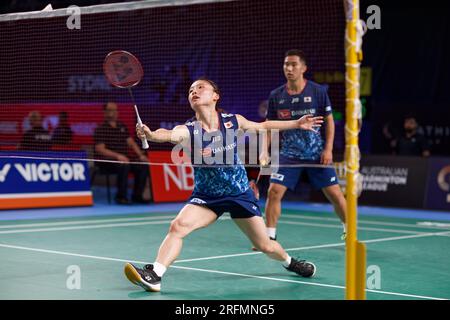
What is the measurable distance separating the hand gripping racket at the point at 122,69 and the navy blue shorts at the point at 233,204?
1.27 m

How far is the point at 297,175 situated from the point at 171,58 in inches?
432

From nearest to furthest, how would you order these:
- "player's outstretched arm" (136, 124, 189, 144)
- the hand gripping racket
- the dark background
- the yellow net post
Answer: the yellow net post, "player's outstretched arm" (136, 124, 189, 144), the hand gripping racket, the dark background

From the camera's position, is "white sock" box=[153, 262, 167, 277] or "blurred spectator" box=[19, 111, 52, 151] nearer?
"white sock" box=[153, 262, 167, 277]

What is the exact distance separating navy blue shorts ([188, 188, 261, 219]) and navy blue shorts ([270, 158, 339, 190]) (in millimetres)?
2537

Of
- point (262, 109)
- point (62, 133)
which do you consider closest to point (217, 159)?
point (62, 133)

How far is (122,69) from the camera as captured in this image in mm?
8477

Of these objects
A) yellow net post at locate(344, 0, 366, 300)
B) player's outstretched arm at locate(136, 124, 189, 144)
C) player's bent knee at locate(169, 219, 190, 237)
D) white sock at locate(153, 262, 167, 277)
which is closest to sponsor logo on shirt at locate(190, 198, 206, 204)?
player's bent knee at locate(169, 219, 190, 237)

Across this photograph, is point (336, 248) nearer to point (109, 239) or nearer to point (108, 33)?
point (109, 239)

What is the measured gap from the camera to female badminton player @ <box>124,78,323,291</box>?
25.9 ft

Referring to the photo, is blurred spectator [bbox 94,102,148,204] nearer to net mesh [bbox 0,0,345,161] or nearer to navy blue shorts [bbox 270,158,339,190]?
net mesh [bbox 0,0,345,161]

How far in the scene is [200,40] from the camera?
21312 mm

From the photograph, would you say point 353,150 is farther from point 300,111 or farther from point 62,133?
point 62,133

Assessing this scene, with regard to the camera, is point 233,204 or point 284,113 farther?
point 284,113
